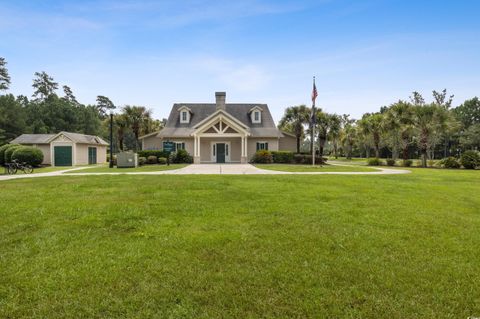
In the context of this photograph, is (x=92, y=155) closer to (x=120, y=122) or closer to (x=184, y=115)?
(x=120, y=122)

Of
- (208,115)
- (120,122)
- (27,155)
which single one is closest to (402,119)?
(208,115)

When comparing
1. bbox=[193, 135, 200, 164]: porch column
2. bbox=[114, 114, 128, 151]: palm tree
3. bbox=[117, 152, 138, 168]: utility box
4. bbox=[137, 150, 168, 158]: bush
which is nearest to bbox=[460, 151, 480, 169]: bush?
bbox=[193, 135, 200, 164]: porch column

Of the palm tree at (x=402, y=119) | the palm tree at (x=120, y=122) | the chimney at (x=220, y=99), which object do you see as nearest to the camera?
the palm tree at (x=402, y=119)

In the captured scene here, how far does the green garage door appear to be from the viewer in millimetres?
30016

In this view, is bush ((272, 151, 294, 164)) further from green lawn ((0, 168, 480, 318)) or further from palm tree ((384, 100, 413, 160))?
green lawn ((0, 168, 480, 318))

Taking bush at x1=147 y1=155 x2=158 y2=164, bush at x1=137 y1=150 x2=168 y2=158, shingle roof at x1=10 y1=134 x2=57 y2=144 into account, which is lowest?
bush at x1=147 y1=155 x2=158 y2=164

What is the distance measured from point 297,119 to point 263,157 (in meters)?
8.67

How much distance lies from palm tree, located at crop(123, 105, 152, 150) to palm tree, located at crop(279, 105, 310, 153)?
56.8ft

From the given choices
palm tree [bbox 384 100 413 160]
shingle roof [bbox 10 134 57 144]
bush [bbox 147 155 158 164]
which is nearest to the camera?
bush [bbox 147 155 158 164]

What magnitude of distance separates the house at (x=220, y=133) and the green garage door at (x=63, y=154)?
310 inches

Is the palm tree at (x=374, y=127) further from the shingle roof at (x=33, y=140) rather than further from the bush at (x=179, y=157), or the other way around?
the shingle roof at (x=33, y=140)

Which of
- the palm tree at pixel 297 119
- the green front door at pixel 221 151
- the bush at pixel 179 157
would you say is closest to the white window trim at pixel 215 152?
the green front door at pixel 221 151

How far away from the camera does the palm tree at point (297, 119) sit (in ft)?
108

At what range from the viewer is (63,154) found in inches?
1182
